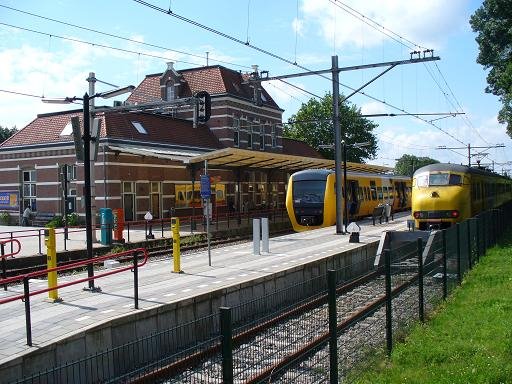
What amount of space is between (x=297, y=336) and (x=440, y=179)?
15895 millimetres

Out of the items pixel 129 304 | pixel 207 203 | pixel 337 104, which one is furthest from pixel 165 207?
pixel 129 304

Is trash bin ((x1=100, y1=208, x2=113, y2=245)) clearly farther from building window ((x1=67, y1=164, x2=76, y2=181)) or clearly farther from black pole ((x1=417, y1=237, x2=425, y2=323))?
black pole ((x1=417, y1=237, x2=425, y2=323))

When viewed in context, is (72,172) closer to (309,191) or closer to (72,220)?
(72,220)

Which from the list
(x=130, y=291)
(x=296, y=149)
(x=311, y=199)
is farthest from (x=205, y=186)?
(x=296, y=149)

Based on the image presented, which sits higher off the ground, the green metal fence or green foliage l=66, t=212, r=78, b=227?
green foliage l=66, t=212, r=78, b=227

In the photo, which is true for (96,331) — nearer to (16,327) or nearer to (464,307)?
(16,327)

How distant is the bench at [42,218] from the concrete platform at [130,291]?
16828 mm

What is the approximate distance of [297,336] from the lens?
6.63m

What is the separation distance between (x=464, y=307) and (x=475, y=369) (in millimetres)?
3712

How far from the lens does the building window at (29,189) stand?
112 ft

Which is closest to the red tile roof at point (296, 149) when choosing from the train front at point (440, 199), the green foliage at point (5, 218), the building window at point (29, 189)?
the building window at point (29, 189)

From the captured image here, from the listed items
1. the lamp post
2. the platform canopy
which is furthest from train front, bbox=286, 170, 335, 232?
the lamp post

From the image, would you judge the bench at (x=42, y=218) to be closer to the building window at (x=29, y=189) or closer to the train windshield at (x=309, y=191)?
the building window at (x=29, y=189)

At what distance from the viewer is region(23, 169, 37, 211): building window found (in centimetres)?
3409
